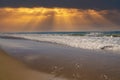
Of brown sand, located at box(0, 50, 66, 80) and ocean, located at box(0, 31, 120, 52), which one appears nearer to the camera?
brown sand, located at box(0, 50, 66, 80)

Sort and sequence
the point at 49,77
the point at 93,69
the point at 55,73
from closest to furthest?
the point at 49,77 → the point at 55,73 → the point at 93,69

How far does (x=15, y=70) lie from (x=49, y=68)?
48.8 inches

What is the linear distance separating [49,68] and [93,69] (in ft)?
4.94

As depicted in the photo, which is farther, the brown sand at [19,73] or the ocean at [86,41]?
the ocean at [86,41]

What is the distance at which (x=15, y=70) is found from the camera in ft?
33.6

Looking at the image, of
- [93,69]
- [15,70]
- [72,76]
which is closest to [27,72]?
[15,70]

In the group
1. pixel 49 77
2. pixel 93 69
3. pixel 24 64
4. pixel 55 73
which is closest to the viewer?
pixel 49 77

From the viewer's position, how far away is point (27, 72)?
10.0 meters

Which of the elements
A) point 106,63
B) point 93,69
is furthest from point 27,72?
point 106,63

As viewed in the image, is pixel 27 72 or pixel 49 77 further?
pixel 27 72

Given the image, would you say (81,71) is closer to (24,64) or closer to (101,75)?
(101,75)

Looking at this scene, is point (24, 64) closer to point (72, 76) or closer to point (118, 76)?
point (72, 76)

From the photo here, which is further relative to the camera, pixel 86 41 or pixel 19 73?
pixel 86 41

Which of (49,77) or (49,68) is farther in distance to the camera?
(49,68)
